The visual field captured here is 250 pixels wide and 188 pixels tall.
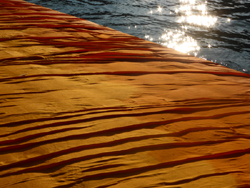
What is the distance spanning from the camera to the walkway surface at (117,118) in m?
0.76

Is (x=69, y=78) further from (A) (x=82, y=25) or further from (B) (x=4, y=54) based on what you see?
(A) (x=82, y=25)

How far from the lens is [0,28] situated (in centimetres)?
178

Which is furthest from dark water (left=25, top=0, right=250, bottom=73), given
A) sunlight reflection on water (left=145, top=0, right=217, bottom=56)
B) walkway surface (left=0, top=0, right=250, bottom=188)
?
walkway surface (left=0, top=0, right=250, bottom=188)

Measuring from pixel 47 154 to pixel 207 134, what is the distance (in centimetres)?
61

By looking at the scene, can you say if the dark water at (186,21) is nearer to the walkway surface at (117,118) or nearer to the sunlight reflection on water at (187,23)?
the sunlight reflection on water at (187,23)

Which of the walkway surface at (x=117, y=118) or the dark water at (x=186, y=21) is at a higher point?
the dark water at (x=186, y=21)

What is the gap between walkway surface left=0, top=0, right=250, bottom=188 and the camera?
0.76m

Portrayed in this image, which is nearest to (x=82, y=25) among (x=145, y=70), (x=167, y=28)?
(x=145, y=70)

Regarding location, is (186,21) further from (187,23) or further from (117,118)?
(117,118)

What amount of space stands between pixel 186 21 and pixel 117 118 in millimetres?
2791

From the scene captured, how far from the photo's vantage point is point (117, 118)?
38.3 inches

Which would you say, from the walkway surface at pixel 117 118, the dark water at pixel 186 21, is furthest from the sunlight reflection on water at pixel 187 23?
the walkway surface at pixel 117 118

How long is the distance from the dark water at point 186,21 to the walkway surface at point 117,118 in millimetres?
1160

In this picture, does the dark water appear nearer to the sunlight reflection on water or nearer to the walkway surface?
the sunlight reflection on water
